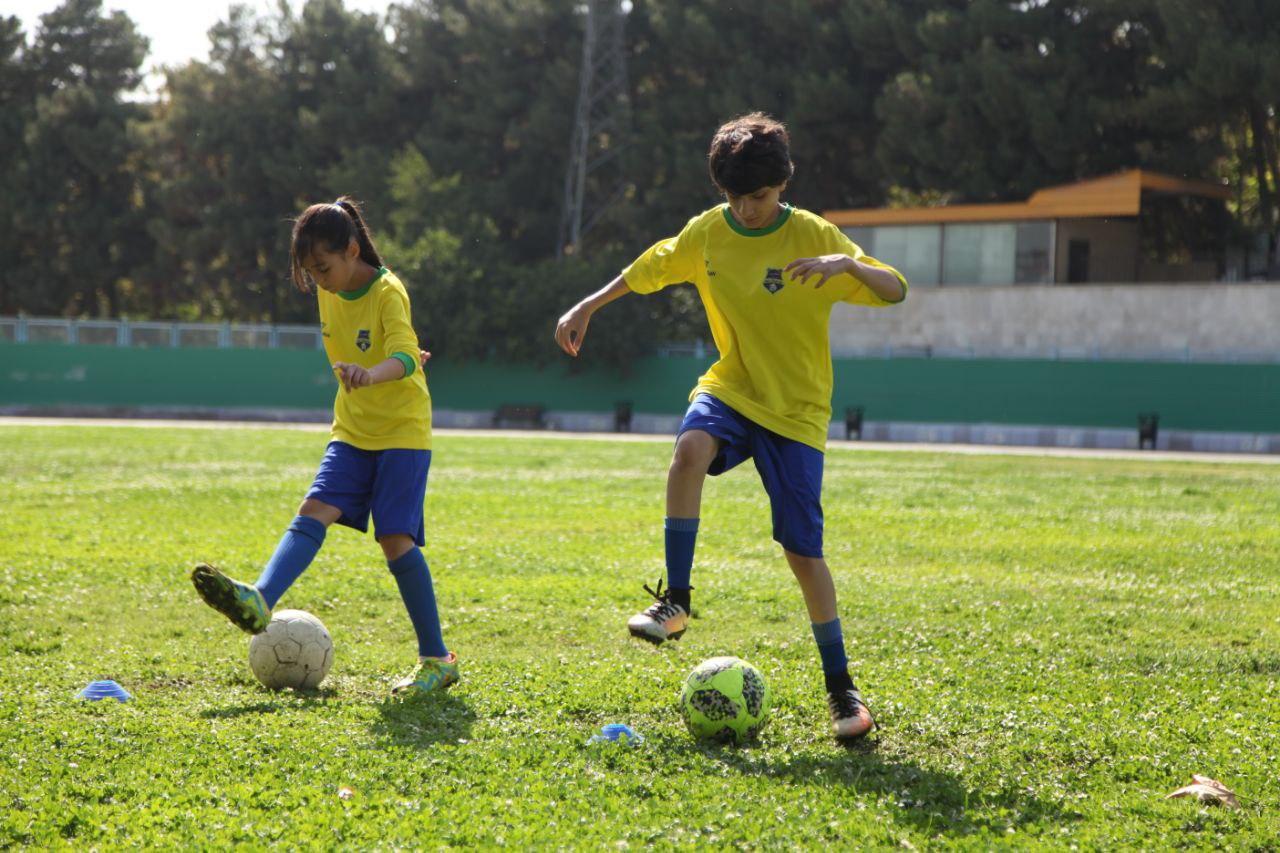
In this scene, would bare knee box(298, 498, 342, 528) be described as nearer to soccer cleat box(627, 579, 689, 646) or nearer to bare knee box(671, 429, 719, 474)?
soccer cleat box(627, 579, 689, 646)

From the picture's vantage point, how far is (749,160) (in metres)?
4.86

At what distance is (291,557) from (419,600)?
0.60 m

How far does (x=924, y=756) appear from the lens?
4.68m

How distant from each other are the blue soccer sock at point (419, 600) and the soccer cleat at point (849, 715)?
1.75m

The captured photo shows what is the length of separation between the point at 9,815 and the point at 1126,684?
14.6 ft

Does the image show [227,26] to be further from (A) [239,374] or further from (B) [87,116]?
(A) [239,374]

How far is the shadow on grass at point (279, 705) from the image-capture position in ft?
16.7

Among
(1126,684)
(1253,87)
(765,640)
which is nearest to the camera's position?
(1126,684)

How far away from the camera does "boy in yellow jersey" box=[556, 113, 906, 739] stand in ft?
16.1

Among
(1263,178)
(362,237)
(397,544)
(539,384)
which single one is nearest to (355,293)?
(362,237)

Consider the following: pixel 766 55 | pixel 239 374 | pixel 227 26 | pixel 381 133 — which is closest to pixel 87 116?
pixel 227 26

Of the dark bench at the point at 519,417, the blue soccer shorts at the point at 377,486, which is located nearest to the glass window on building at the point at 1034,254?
the dark bench at the point at 519,417

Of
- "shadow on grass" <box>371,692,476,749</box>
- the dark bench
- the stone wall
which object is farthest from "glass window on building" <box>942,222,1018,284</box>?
"shadow on grass" <box>371,692,476,749</box>

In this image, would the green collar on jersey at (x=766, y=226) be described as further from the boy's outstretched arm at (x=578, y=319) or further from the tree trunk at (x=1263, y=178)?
the tree trunk at (x=1263, y=178)
